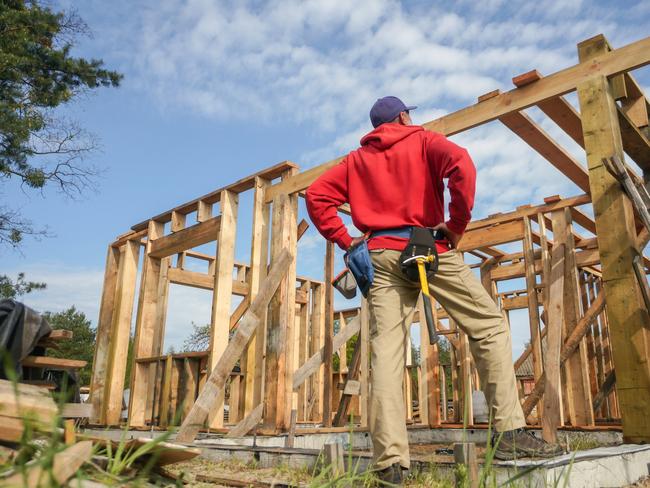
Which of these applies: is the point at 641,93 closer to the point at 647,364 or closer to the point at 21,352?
the point at 647,364

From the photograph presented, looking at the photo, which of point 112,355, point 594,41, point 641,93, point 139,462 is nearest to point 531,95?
point 594,41

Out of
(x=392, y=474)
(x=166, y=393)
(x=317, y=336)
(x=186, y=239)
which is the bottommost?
(x=392, y=474)

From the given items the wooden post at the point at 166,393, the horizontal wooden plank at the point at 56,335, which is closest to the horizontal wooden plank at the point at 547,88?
the horizontal wooden plank at the point at 56,335

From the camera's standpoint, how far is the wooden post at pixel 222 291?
6324 mm

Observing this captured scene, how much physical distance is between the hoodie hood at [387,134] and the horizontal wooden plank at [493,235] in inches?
234

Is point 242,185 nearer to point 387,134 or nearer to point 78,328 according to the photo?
point 387,134

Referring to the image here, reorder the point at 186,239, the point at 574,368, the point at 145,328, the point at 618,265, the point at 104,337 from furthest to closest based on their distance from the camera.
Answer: the point at 104,337
the point at 145,328
the point at 186,239
the point at 574,368
the point at 618,265

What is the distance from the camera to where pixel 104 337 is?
339 inches

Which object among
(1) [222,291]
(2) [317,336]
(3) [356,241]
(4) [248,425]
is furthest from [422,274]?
(2) [317,336]

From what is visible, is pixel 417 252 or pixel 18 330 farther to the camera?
pixel 18 330

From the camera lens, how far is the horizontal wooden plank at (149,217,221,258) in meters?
7.14

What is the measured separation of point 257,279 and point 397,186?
388 cm

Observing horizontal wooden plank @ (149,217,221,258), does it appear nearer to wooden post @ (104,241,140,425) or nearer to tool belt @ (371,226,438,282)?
wooden post @ (104,241,140,425)

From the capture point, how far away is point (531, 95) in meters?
4.95
